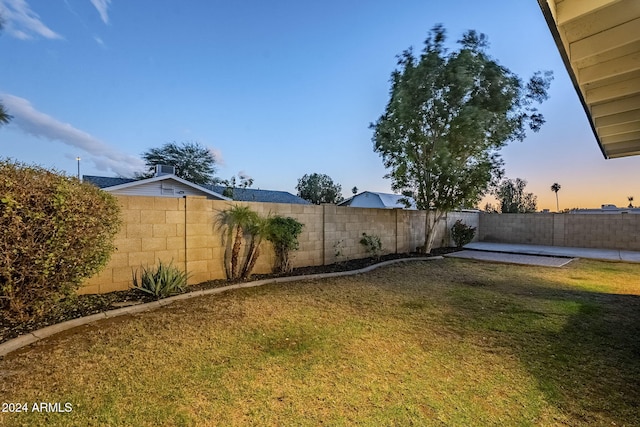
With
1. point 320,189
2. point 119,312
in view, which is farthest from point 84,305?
point 320,189

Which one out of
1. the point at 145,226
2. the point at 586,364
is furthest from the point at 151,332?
the point at 586,364

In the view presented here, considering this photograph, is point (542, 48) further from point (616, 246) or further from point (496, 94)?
point (616, 246)

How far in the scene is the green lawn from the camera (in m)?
1.88

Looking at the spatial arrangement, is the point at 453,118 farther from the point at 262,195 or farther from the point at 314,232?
the point at 262,195

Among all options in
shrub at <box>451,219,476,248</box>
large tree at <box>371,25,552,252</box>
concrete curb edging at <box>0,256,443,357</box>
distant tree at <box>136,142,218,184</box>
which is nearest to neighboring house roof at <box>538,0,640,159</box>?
large tree at <box>371,25,552,252</box>

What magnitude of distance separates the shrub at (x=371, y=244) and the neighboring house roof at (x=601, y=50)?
552 centimetres

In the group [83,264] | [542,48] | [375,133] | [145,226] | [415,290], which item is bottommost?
[415,290]

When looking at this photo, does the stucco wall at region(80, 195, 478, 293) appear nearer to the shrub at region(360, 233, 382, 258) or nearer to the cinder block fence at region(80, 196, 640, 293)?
the cinder block fence at region(80, 196, 640, 293)

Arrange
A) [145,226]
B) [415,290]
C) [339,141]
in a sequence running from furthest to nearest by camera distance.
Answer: [339,141], [415,290], [145,226]

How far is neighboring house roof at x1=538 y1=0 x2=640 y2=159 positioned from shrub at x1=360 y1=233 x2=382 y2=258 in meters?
5.52

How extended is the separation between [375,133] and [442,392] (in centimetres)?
846

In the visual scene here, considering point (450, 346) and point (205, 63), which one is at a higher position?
point (205, 63)

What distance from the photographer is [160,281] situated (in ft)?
14.3

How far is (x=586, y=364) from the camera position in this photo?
2588 millimetres
